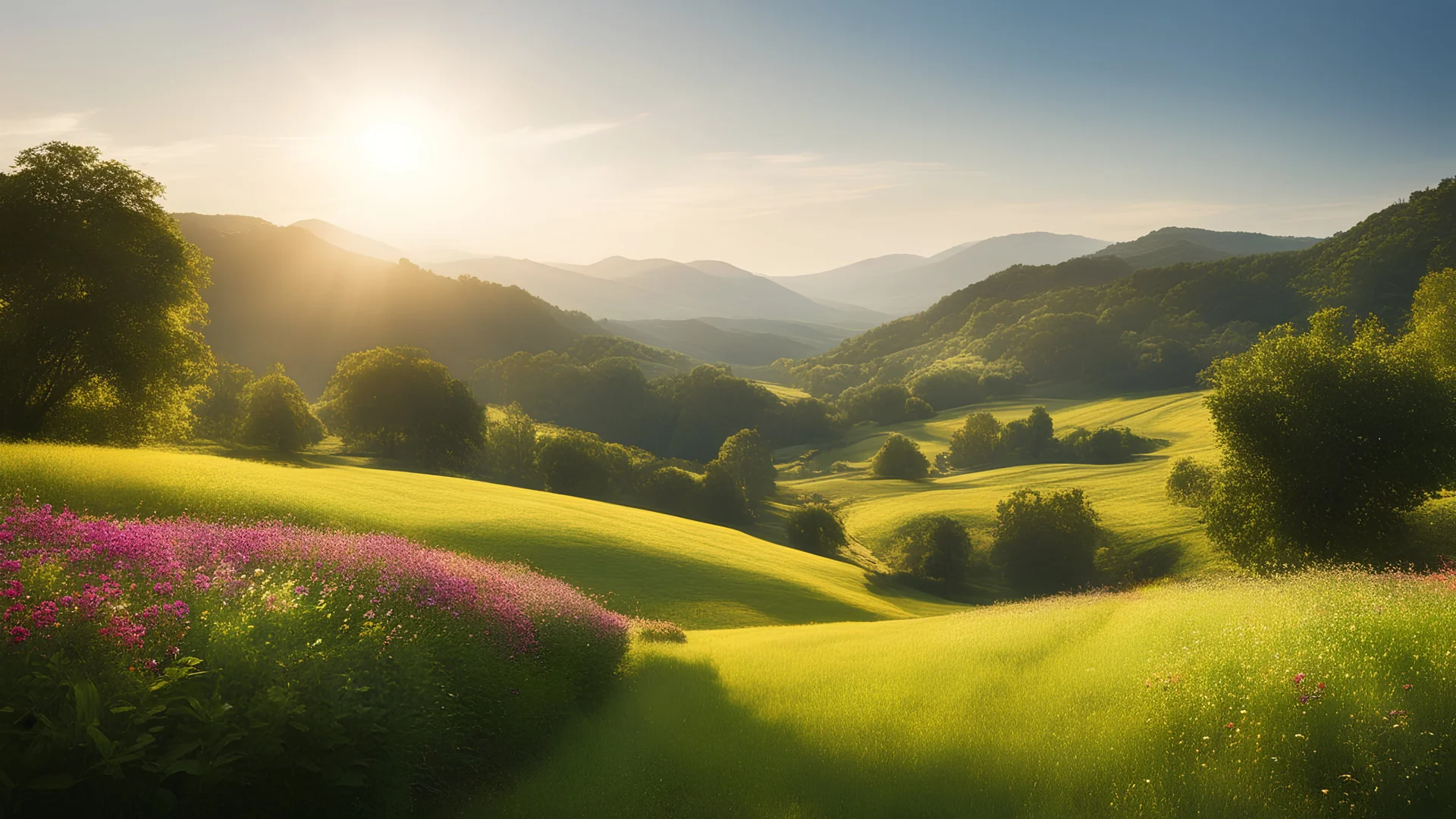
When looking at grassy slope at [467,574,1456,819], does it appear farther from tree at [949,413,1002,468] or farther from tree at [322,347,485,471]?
Result: tree at [949,413,1002,468]

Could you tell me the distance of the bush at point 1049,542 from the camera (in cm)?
6353

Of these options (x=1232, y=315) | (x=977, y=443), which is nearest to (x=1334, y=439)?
(x=977, y=443)

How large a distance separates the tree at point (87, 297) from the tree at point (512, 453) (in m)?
49.4

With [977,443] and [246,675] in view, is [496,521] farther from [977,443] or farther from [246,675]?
[977,443]

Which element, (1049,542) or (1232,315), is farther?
(1232,315)

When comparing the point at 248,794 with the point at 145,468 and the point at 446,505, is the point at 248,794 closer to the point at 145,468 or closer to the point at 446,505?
the point at 145,468

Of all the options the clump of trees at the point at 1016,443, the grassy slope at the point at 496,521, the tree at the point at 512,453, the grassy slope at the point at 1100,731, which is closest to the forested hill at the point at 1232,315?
the clump of trees at the point at 1016,443

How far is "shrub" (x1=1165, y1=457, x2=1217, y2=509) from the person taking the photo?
63469 millimetres

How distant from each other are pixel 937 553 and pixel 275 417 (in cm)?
5996

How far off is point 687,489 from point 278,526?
7373 centimetres

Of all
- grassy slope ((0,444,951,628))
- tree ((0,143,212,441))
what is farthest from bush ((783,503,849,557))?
tree ((0,143,212,441))

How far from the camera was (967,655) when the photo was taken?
13594 mm

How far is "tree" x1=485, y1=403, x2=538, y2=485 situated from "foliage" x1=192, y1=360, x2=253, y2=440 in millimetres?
24416

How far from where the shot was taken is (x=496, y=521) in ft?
102
